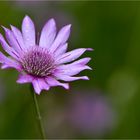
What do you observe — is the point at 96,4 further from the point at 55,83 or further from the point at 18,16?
the point at 55,83

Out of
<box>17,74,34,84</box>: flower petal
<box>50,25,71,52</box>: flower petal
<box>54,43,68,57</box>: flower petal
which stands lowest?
<box>17,74,34,84</box>: flower petal

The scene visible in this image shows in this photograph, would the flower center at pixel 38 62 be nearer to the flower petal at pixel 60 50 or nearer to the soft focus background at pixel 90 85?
the flower petal at pixel 60 50

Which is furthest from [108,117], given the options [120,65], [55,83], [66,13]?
[55,83]

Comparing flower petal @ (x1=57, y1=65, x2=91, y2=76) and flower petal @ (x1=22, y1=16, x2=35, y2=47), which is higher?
flower petal @ (x1=22, y1=16, x2=35, y2=47)

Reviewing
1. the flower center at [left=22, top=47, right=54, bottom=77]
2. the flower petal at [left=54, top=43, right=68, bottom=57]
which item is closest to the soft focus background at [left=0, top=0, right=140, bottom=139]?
the flower center at [left=22, top=47, right=54, bottom=77]

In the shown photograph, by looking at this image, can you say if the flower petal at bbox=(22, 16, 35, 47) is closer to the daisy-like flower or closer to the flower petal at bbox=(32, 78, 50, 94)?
the daisy-like flower

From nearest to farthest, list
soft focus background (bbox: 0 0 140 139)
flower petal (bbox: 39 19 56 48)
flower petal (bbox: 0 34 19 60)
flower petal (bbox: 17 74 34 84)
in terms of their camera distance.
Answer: flower petal (bbox: 17 74 34 84), flower petal (bbox: 0 34 19 60), flower petal (bbox: 39 19 56 48), soft focus background (bbox: 0 0 140 139)

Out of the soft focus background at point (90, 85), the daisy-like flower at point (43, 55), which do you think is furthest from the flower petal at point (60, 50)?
the soft focus background at point (90, 85)

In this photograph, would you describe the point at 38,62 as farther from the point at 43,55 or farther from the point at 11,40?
the point at 11,40
